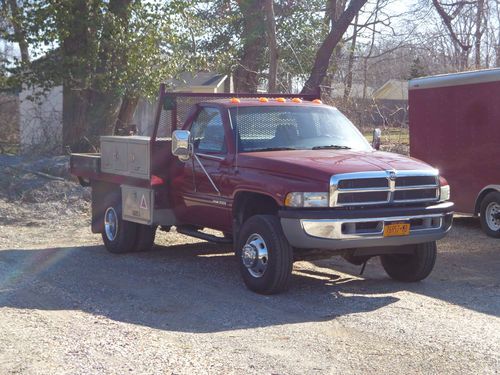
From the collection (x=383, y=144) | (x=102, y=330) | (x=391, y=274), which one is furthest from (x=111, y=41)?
(x=102, y=330)

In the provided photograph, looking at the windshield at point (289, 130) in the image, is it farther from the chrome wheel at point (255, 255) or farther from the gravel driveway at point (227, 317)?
the gravel driveway at point (227, 317)

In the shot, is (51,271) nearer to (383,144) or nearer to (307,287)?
(307,287)

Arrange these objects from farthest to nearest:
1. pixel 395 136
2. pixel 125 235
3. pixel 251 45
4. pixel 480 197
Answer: pixel 251 45
pixel 395 136
pixel 480 197
pixel 125 235

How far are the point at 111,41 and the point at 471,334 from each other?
1316cm

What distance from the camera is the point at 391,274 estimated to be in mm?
9344

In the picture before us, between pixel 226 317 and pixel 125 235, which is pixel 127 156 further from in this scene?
pixel 226 317

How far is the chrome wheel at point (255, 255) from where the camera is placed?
817 cm

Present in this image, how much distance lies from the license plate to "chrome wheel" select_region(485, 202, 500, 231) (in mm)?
5294

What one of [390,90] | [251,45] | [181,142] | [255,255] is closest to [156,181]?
[181,142]

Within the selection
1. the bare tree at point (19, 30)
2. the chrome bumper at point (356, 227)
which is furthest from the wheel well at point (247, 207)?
the bare tree at point (19, 30)

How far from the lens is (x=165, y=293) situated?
27.5 feet

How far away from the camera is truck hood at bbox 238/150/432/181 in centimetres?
783

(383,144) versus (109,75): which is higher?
(109,75)

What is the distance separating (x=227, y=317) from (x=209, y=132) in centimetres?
284
